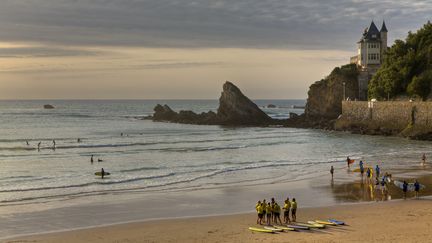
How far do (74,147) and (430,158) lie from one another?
121 feet

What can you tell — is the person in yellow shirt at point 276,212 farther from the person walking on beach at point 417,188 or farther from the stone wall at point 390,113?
the stone wall at point 390,113

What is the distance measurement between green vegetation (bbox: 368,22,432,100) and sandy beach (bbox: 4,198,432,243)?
5318cm

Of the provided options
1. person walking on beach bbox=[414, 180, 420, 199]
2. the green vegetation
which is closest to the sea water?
person walking on beach bbox=[414, 180, 420, 199]

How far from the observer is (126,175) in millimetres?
38531

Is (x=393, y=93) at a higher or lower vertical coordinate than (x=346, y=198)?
higher

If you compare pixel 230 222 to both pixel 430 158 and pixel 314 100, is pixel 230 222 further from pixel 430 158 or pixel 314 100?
pixel 314 100

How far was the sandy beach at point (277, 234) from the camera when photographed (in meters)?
20.4

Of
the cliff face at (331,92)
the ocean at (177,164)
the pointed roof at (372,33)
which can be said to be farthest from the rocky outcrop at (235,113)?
the ocean at (177,164)

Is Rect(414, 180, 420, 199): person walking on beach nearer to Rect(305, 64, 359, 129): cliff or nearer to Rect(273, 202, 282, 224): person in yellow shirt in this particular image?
Rect(273, 202, 282, 224): person in yellow shirt

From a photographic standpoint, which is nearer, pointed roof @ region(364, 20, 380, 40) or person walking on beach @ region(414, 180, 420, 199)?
person walking on beach @ region(414, 180, 420, 199)

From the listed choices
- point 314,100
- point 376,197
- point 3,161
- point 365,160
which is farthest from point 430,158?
point 314,100

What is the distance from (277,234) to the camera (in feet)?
68.8

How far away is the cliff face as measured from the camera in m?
92.7

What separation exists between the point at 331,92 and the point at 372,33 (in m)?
13.5
